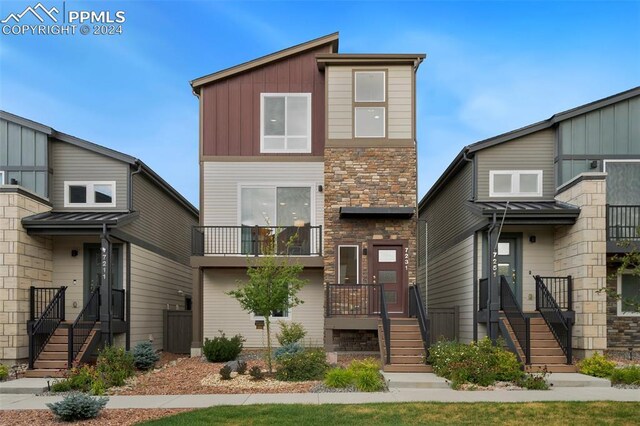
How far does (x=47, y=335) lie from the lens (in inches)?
694

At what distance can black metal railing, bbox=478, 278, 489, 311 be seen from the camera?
17.9m

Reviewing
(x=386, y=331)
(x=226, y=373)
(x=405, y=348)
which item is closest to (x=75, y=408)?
(x=226, y=373)

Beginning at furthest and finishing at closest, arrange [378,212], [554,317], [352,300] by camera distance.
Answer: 1. [378,212]
2. [352,300]
3. [554,317]

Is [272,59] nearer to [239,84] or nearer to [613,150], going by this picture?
[239,84]

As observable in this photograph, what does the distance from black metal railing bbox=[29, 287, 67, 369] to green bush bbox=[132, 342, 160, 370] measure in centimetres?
223

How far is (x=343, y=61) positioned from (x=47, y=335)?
37.6ft

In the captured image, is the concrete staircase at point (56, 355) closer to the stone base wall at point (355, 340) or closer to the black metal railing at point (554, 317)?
the stone base wall at point (355, 340)

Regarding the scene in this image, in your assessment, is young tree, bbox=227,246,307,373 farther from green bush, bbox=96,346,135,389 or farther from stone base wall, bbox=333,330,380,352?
stone base wall, bbox=333,330,380,352

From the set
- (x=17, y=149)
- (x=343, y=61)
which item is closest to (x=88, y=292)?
(x=17, y=149)

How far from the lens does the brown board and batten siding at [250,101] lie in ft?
68.5

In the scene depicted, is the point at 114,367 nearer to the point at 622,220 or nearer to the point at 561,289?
the point at 561,289

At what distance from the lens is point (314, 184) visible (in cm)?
2067

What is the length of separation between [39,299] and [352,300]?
8760mm

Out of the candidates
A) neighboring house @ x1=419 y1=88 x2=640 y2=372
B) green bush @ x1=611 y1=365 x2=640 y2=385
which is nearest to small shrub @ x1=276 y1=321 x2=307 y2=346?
neighboring house @ x1=419 y1=88 x2=640 y2=372
